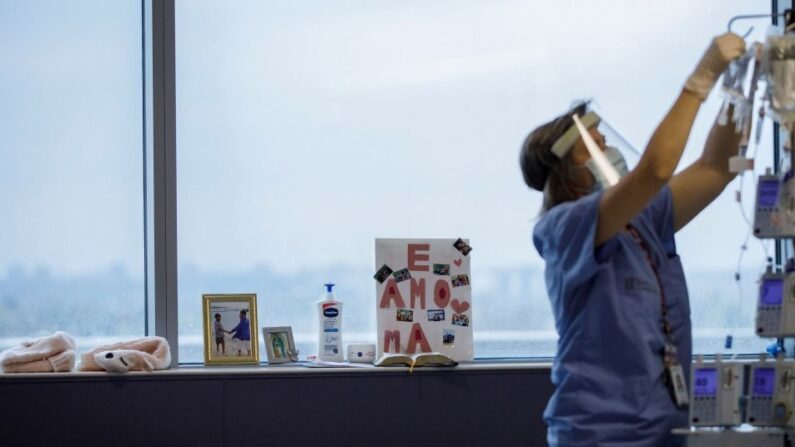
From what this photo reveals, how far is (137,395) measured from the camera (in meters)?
3.63

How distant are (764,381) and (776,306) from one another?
0.16m

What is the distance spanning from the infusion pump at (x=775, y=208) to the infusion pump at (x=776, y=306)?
0.30 feet

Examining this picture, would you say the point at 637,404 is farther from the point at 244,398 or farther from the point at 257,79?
the point at 257,79

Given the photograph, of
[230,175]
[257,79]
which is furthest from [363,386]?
[257,79]

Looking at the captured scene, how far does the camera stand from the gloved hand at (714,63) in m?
2.11

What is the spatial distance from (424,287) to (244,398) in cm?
72

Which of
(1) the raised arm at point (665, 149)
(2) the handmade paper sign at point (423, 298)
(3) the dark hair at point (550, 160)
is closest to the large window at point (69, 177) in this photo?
(2) the handmade paper sign at point (423, 298)

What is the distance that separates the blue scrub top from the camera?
2.17 meters

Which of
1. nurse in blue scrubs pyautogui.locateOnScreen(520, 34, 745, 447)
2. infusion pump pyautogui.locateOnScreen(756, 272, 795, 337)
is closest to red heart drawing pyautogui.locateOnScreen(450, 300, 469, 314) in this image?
nurse in blue scrubs pyautogui.locateOnScreen(520, 34, 745, 447)

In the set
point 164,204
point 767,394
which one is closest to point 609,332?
point 767,394

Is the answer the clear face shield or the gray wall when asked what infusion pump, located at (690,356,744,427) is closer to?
the clear face shield

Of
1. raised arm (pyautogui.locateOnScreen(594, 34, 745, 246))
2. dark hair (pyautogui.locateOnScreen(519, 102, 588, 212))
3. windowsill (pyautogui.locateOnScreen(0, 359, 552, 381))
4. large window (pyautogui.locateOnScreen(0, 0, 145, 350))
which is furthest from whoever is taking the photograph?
large window (pyautogui.locateOnScreen(0, 0, 145, 350))

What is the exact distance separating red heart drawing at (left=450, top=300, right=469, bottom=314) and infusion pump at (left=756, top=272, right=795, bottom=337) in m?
1.70

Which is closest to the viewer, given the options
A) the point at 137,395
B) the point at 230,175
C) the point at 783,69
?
the point at 783,69
